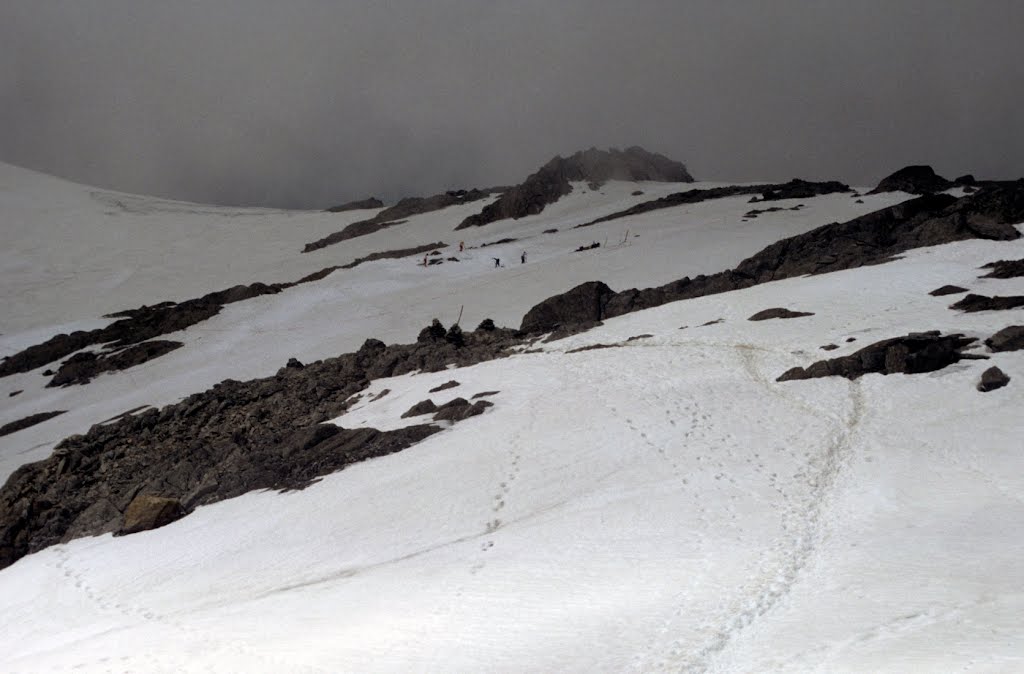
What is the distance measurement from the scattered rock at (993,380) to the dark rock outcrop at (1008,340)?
7.59 feet

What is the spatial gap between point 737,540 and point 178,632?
1023 centimetres

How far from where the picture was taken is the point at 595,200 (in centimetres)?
9700

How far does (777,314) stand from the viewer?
3353 centimetres

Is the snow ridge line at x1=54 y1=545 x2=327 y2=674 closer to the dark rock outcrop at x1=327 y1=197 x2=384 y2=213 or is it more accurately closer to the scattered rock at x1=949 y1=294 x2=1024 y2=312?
the scattered rock at x1=949 y1=294 x2=1024 y2=312

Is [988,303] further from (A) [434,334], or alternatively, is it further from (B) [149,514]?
(B) [149,514]

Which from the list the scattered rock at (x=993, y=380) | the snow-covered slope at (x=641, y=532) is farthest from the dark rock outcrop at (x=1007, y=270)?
the scattered rock at (x=993, y=380)

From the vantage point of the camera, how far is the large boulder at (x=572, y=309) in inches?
1678

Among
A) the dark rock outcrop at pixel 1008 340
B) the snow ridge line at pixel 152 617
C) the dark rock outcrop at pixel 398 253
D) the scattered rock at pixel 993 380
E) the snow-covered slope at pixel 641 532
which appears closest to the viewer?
the snow-covered slope at pixel 641 532

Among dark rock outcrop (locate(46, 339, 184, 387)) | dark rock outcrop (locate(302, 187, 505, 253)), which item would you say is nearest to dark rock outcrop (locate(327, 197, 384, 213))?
dark rock outcrop (locate(302, 187, 505, 253))

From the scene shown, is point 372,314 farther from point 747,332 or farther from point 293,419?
point 747,332

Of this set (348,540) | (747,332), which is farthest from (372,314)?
(348,540)

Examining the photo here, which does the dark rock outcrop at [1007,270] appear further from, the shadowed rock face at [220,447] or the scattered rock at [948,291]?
the shadowed rock face at [220,447]

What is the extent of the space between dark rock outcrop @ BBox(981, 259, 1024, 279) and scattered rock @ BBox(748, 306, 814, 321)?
7.11 meters

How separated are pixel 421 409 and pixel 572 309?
16878 mm
